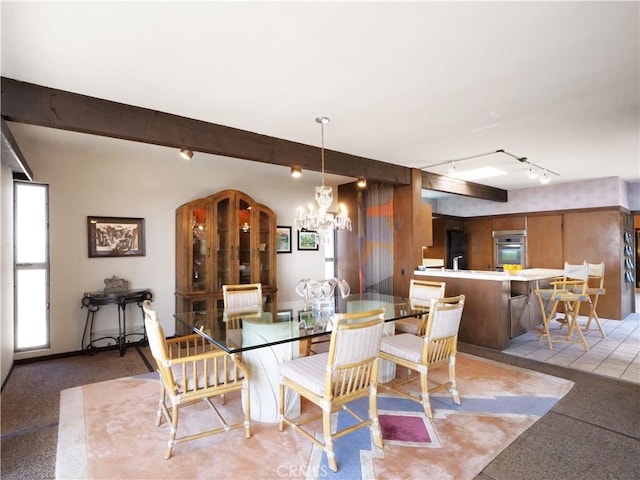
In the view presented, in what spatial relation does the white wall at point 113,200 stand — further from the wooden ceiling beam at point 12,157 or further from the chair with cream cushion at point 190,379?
the chair with cream cushion at point 190,379

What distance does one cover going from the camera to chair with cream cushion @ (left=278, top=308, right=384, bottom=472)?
1978 millimetres

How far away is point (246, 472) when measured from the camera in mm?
1950

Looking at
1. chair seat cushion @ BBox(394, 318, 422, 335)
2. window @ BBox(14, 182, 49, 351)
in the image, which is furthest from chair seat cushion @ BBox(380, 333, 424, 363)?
window @ BBox(14, 182, 49, 351)

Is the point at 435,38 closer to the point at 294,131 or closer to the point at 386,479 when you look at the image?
the point at 294,131

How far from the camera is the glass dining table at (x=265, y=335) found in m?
2.30

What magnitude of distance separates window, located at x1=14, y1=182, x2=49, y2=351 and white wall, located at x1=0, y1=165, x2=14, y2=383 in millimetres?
Answer: 243

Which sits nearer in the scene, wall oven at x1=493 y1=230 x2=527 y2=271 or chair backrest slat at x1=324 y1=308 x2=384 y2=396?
chair backrest slat at x1=324 y1=308 x2=384 y2=396

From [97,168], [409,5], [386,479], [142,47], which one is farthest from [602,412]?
[97,168]

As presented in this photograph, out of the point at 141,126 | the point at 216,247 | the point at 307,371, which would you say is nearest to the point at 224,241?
the point at 216,247

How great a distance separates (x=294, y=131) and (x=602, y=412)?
11.5 feet

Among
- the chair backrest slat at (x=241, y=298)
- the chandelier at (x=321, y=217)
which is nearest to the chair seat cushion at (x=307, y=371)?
the chair backrest slat at (x=241, y=298)

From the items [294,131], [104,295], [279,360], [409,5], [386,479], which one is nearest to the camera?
[409,5]

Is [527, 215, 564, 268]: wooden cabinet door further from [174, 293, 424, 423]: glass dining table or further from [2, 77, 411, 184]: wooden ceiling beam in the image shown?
[174, 293, 424, 423]: glass dining table

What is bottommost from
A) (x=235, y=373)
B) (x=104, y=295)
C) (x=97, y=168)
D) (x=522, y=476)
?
(x=522, y=476)
